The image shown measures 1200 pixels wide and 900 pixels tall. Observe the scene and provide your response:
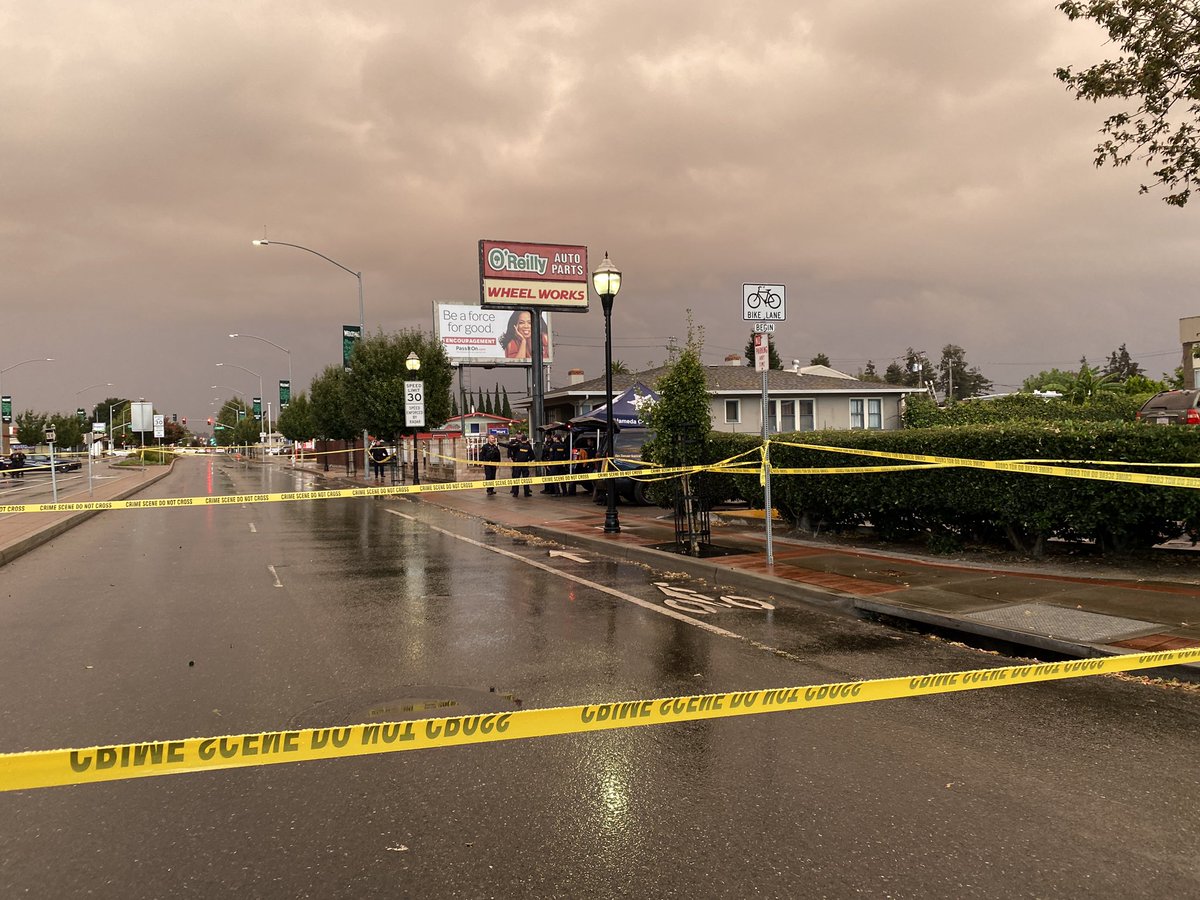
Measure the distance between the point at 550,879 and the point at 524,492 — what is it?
20754mm

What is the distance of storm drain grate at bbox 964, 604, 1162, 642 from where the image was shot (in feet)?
20.5

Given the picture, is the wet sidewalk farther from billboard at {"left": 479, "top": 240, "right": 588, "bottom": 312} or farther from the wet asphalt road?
billboard at {"left": 479, "top": 240, "right": 588, "bottom": 312}

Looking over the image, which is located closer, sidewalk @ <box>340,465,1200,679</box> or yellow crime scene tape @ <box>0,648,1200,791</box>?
yellow crime scene tape @ <box>0,648,1200,791</box>

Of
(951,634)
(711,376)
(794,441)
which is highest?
(711,376)

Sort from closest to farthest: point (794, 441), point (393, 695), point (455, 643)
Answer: point (393, 695)
point (455, 643)
point (794, 441)

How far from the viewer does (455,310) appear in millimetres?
48312

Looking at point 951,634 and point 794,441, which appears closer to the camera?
point 951,634

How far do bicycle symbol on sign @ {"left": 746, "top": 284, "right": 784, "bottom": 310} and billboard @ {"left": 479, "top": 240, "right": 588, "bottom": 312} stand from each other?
77.8ft

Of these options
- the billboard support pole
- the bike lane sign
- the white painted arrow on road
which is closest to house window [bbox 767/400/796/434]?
the billboard support pole

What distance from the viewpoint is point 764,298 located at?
1010 centimetres

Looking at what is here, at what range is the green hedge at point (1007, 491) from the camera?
8484mm

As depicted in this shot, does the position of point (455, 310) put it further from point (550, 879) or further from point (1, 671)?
point (550, 879)

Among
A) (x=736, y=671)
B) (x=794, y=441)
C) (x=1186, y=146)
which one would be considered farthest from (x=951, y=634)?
(x=1186, y=146)

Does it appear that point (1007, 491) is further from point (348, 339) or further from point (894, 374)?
point (894, 374)
